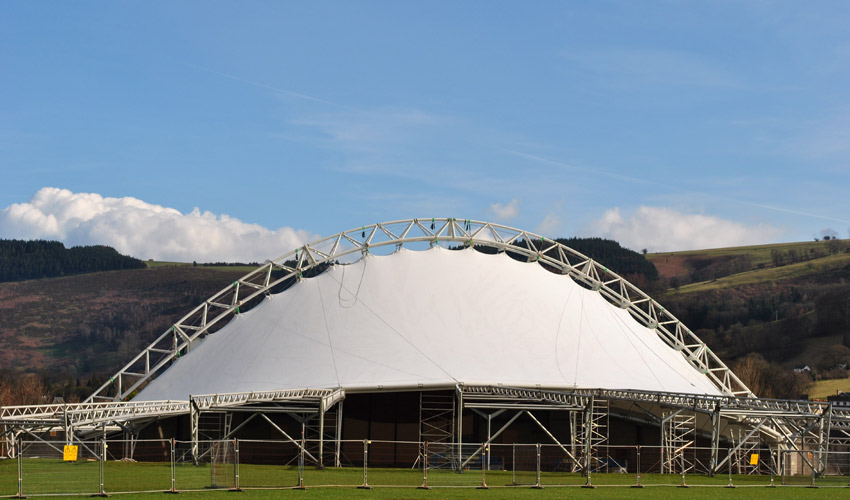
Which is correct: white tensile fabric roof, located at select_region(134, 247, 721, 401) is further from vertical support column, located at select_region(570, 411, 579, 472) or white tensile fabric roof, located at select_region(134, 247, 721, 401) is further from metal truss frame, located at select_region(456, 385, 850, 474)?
vertical support column, located at select_region(570, 411, 579, 472)

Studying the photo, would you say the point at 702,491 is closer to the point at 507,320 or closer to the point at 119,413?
the point at 507,320

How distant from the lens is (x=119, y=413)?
56219 millimetres

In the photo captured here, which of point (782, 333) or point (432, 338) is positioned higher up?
point (782, 333)

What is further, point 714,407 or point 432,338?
point 432,338

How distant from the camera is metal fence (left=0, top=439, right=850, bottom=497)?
34.6 m

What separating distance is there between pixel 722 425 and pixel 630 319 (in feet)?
44.0

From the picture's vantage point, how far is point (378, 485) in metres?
36.7

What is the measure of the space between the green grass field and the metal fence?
7 centimetres

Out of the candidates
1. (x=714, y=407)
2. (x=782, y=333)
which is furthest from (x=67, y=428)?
(x=782, y=333)

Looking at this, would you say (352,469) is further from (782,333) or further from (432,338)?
(782,333)

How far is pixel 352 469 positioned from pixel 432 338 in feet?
48.8

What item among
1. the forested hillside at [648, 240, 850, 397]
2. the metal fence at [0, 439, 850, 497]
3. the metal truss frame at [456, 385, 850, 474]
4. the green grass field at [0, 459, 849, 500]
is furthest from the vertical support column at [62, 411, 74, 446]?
the forested hillside at [648, 240, 850, 397]

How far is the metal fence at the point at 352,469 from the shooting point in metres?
34.6

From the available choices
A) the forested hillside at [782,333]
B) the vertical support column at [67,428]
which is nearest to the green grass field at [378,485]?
the vertical support column at [67,428]
